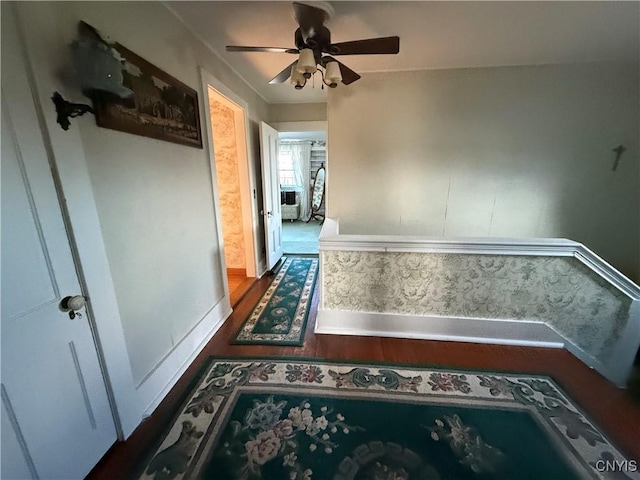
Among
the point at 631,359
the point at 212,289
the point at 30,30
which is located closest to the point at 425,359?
the point at 631,359

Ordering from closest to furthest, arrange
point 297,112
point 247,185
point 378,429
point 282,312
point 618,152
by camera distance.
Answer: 1. point 378,429
2. point 282,312
3. point 618,152
4. point 247,185
5. point 297,112

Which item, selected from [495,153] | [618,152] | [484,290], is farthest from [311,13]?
[618,152]

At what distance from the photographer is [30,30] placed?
907 mm

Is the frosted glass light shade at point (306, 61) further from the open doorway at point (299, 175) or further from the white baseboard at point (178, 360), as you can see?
the open doorway at point (299, 175)

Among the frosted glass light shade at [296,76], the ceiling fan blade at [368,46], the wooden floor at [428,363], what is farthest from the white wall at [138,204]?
the ceiling fan blade at [368,46]

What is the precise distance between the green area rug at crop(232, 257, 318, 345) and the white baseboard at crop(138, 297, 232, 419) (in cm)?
24

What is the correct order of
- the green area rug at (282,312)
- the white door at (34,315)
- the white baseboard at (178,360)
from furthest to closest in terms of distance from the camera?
the green area rug at (282,312) → the white baseboard at (178,360) → the white door at (34,315)

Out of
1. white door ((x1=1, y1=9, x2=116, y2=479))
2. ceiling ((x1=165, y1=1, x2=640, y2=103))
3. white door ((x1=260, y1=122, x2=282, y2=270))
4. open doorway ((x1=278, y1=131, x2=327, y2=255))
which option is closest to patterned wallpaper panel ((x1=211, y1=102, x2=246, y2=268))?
white door ((x1=260, y1=122, x2=282, y2=270))

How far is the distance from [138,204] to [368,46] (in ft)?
5.59

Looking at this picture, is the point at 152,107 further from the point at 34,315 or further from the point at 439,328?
the point at 439,328

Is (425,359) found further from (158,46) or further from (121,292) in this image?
(158,46)

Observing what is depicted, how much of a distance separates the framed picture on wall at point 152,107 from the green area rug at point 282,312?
1.60m

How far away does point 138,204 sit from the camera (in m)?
1.44

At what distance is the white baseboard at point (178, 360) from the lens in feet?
4.97
